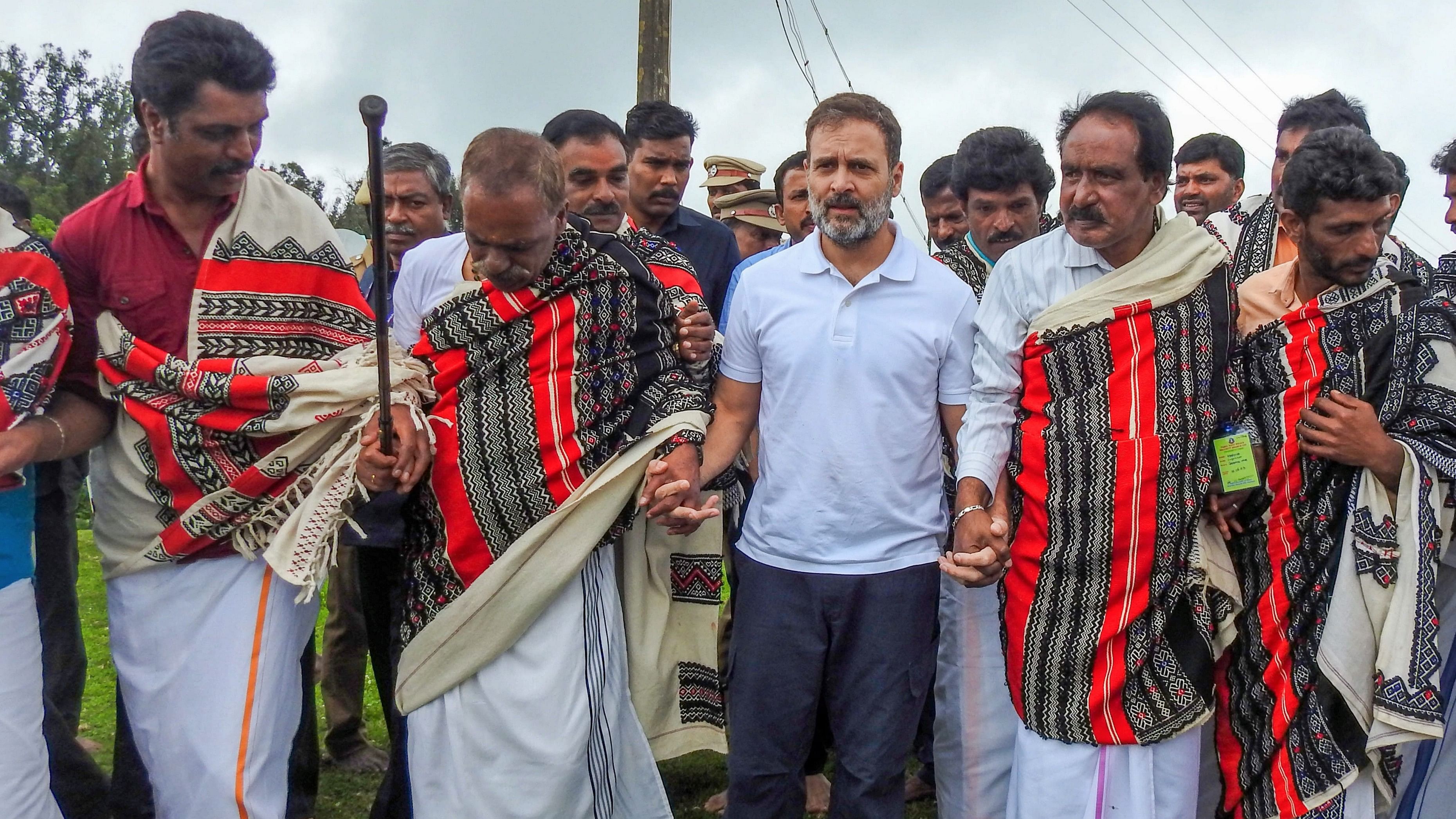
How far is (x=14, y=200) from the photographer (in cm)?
546

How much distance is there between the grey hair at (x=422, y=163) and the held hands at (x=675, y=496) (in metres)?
1.87

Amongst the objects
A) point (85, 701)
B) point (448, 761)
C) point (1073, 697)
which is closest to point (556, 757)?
point (448, 761)

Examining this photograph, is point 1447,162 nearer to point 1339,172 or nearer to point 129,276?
point 1339,172

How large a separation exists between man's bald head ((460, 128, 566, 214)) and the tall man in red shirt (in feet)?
1.82

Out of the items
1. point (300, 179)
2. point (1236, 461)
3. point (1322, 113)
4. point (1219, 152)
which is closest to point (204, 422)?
point (1236, 461)

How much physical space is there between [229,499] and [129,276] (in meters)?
0.62

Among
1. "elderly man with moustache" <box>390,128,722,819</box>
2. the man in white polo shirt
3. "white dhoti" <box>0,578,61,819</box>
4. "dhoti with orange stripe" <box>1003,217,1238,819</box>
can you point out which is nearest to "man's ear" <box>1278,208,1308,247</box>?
"dhoti with orange stripe" <box>1003,217,1238,819</box>

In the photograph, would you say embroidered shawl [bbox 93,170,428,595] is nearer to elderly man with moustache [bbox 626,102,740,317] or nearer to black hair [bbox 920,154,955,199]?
elderly man with moustache [bbox 626,102,740,317]

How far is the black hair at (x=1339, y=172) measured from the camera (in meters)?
3.30

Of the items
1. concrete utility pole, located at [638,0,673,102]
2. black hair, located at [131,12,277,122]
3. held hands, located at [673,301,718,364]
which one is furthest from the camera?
concrete utility pole, located at [638,0,673,102]

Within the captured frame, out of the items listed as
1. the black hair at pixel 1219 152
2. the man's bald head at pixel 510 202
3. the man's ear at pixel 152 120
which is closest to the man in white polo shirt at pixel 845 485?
the man's bald head at pixel 510 202

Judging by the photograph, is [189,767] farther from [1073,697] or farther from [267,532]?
[1073,697]

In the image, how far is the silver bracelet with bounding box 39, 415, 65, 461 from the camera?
3109 millimetres

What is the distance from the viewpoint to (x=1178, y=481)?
10.6 feet
